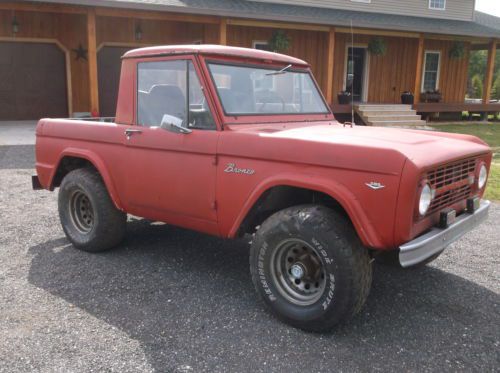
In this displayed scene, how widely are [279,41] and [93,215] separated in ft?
42.8

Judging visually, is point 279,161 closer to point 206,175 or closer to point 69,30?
point 206,175

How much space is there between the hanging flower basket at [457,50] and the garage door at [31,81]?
50.6 feet

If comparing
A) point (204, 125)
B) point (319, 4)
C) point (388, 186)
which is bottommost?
point (388, 186)

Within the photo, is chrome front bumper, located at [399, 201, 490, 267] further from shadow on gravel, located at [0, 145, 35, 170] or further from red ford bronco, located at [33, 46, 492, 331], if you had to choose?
shadow on gravel, located at [0, 145, 35, 170]

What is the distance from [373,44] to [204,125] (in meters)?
16.1

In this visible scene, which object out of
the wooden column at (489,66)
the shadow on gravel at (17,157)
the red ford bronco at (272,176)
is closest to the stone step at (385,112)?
the wooden column at (489,66)

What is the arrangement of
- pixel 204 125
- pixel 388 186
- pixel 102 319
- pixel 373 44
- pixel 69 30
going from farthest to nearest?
pixel 373 44 < pixel 69 30 < pixel 204 125 < pixel 102 319 < pixel 388 186

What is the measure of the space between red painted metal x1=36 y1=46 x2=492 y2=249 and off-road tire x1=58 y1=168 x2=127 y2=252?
0.68ft

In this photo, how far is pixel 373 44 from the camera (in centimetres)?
1817

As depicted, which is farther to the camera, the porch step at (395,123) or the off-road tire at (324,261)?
the porch step at (395,123)

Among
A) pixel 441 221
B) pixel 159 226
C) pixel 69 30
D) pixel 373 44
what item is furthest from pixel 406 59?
pixel 441 221

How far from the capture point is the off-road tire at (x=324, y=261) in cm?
301

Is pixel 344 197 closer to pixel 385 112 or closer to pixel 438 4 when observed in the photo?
pixel 385 112

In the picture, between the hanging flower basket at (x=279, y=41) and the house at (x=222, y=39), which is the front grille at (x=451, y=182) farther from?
the hanging flower basket at (x=279, y=41)
